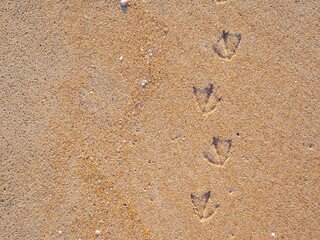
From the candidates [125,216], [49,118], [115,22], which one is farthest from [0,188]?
[115,22]

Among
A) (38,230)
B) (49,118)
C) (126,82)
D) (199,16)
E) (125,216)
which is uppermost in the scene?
(199,16)

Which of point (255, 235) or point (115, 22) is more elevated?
point (115, 22)

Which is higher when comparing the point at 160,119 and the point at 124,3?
the point at 124,3

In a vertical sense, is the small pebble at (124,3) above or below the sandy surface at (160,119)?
above

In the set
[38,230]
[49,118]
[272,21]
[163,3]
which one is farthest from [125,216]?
[272,21]

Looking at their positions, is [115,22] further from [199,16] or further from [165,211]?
[165,211]

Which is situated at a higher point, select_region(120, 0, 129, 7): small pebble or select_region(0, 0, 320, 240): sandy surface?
select_region(120, 0, 129, 7): small pebble

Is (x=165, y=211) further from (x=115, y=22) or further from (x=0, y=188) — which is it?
(x=115, y=22)
